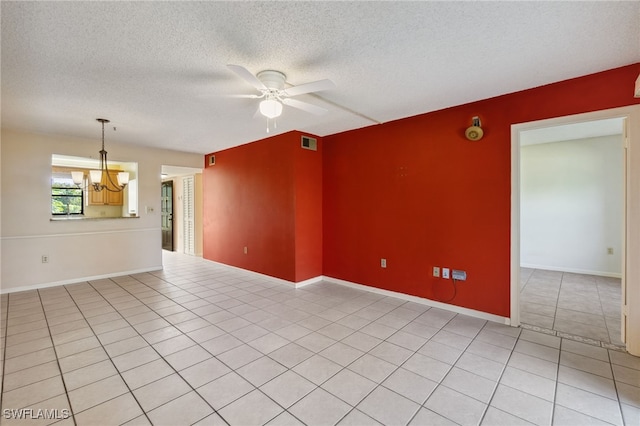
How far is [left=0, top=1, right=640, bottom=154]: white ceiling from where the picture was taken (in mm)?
1651

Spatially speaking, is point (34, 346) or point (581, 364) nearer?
point (581, 364)

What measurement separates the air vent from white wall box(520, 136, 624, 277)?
430 cm

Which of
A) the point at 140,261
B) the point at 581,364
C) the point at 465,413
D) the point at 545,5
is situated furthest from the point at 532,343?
the point at 140,261

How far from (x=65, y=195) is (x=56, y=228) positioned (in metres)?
1.75

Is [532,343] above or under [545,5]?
under

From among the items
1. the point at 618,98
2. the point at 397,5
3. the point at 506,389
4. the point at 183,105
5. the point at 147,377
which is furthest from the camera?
the point at 183,105

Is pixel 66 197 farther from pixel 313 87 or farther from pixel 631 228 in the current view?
pixel 631 228

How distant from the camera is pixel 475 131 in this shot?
10.0ft

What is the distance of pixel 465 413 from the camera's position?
5.65 ft

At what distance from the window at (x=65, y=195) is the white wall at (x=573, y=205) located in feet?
30.5

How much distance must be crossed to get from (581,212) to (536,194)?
74 cm

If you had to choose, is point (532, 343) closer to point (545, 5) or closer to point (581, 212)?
point (545, 5)

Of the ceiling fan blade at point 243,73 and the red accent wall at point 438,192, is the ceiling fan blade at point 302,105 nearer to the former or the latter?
the ceiling fan blade at point 243,73

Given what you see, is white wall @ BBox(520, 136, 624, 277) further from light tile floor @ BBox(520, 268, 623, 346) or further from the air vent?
the air vent
